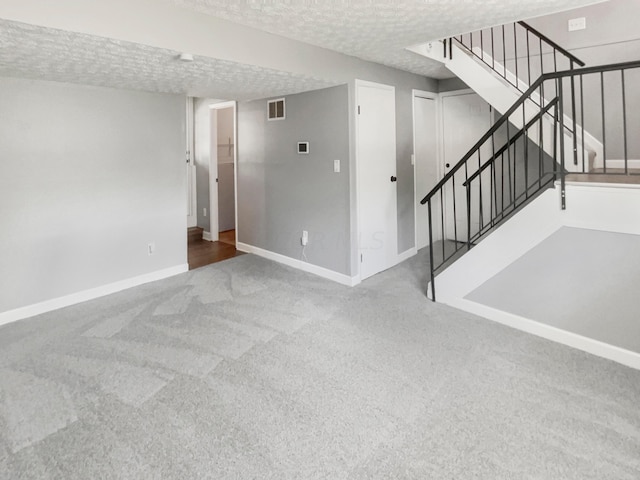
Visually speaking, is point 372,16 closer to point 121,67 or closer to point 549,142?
point 121,67

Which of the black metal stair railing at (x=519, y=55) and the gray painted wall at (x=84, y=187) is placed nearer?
the gray painted wall at (x=84, y=187)

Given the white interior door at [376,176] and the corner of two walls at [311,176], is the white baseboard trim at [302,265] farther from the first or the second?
the white interior door at [376,176]

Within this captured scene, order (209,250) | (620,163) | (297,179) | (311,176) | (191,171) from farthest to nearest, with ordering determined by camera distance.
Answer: (191,171), (209,250), (297,179), (311,176), (620,163)

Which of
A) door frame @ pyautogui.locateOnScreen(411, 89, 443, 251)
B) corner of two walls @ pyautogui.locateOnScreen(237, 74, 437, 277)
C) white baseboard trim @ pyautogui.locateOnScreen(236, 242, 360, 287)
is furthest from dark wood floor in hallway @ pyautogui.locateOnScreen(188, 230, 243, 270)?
door frame @ pyautogui.locateOnScreen(411, 89, 443, 251)

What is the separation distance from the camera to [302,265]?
14.9 feet

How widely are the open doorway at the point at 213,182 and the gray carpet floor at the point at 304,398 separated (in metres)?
2.46

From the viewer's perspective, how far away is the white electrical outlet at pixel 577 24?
14.1ft

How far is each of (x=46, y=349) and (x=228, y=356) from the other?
1.35 meters

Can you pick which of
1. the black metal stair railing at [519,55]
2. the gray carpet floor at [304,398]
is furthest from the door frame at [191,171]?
the black metal stair railing at [519,55]

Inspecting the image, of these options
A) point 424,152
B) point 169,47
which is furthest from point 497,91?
point 169,47

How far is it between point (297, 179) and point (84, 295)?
251 centimetres

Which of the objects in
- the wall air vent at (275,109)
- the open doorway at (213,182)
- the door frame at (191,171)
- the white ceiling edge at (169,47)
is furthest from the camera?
the door frame at (191,171)

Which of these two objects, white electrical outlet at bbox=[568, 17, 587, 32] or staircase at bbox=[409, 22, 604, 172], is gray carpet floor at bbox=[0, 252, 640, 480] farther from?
white electrical outlet at bbox=[568, 17, 587, 32]

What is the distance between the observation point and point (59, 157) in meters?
3.40
